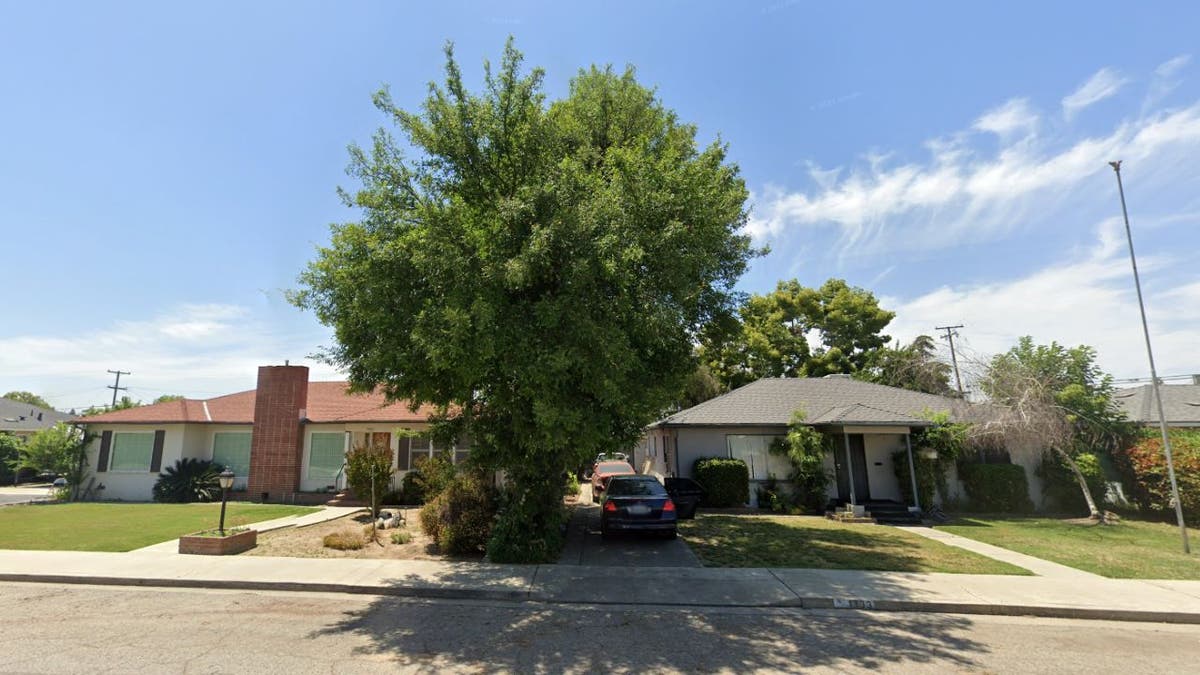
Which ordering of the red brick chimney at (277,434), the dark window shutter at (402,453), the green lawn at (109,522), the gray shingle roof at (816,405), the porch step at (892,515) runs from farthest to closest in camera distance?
the dark window shutter at (402,453) → the red brick chimney at (277,434) → the gray shingle roof at (816,405) → the porch step at (892,515) → the green lawn at (109,522)

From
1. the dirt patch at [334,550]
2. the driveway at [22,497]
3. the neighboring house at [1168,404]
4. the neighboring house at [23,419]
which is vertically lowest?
the dirt patch at [334,550]

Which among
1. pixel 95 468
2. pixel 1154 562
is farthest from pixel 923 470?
pixel 95 468

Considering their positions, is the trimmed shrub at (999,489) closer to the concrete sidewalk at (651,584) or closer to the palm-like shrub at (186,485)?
the concrete sidewalk at (651,584)

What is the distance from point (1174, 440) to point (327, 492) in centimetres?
2812

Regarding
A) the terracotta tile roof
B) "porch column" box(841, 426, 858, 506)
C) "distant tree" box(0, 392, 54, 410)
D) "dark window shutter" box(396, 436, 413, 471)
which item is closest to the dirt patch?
"dark window shutter" box(396, 436, 413, 471)

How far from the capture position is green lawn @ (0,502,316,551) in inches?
432

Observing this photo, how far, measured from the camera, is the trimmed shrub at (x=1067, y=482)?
54.3ft

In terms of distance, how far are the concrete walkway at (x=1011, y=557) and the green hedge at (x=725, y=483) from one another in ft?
15.7

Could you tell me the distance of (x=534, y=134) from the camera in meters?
9.26

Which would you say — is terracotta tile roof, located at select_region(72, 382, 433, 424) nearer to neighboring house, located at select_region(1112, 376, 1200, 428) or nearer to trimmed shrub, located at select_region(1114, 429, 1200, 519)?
trimmed shrub, located at select_region(1114, 429, 1200, 519)

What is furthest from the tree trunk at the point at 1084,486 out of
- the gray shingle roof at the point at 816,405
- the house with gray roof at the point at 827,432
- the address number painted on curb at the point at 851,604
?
the address number painted on curb at the point at 851,604

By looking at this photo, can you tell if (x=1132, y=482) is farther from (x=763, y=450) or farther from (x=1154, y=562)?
(x=763, y=450)

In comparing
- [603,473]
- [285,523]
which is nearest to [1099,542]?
[603,473]

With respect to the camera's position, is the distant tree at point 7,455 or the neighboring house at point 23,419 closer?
the distant tree at point 7,455
